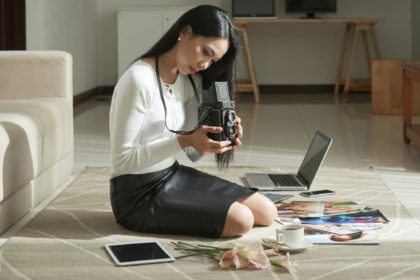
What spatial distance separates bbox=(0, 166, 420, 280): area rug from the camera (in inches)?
80.5

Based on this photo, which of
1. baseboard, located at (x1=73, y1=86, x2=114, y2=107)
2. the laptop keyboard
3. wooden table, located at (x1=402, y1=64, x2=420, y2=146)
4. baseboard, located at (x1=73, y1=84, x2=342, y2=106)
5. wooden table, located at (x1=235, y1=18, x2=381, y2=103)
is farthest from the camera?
baseboard, located at (x1=73, y1=84, x2=342, y2=106)

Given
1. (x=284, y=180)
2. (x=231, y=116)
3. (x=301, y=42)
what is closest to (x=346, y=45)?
(x=301, y=42)

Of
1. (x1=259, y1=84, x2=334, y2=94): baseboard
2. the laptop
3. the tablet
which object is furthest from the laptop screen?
(x1=259, y1=84, x2=334, y2=94): baseboard

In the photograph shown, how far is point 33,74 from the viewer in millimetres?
3523

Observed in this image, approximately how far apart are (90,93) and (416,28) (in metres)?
3.35

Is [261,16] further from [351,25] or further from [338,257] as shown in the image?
[338,257]

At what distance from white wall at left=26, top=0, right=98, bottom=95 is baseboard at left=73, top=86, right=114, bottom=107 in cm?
5

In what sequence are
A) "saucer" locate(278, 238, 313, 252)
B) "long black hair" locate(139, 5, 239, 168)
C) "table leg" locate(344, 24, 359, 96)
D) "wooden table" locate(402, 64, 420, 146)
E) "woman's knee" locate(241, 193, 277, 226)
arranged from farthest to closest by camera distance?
"table leg" locate(344, 24, 359, 96) → "wooden table" locate(402, 64, 420, 146) → "woman's knee" locate(241, 193, 277, 226) → "long black hair" locate(139, 5, 239, 168) → "saucer" locate(278, 238, 313, 252)

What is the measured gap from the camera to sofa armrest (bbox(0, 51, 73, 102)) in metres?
3.52

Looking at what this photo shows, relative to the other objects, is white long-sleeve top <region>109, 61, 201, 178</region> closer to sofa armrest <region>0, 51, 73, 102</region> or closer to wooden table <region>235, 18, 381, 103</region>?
sofa armrest <region>0, 51, 73, 102</region>

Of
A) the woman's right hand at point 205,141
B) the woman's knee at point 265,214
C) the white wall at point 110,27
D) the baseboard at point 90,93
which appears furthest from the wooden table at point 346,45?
the woman's right hand at point 205,141

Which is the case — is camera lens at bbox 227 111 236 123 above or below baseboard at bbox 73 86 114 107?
above

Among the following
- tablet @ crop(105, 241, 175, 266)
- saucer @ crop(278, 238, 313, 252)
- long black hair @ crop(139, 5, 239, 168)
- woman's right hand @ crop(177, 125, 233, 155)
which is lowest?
tablet @ crop(105, 241, 175, 266)

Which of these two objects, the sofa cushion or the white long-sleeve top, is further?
the sofa cushion
